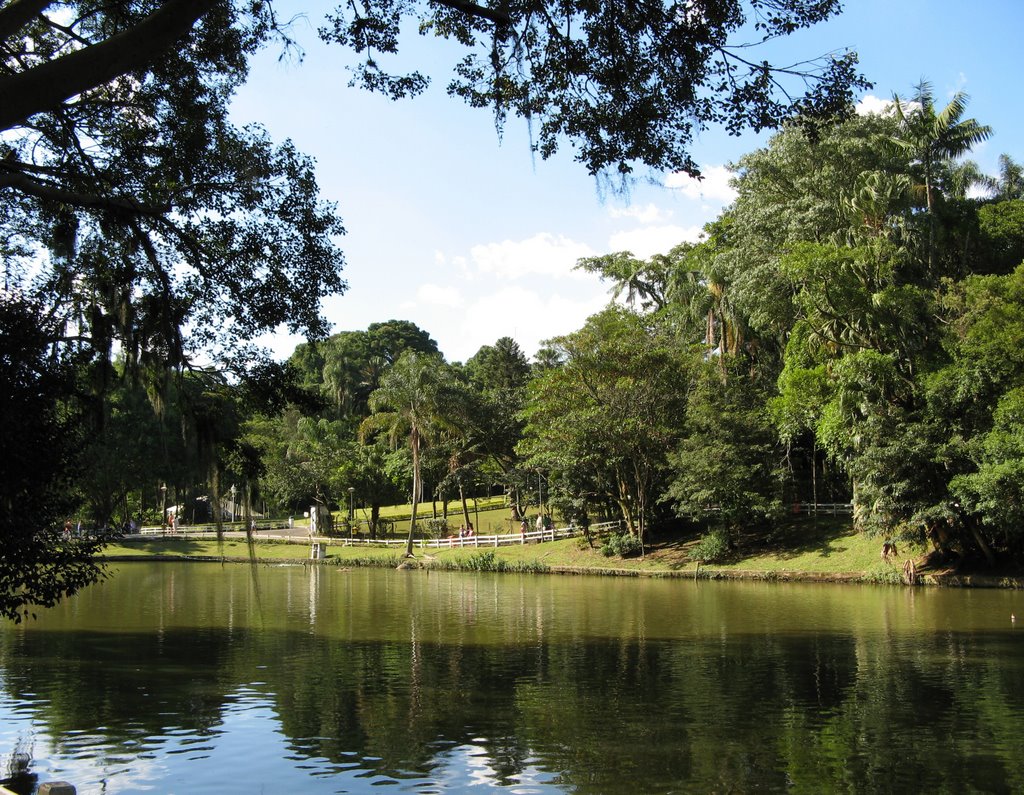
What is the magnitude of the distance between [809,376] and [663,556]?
12.8 m

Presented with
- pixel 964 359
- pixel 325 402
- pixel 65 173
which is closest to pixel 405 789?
pixel 325 402

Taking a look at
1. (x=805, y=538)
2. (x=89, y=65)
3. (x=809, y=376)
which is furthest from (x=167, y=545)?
(x=89, y=65)

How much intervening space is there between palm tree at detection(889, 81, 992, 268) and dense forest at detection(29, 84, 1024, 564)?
0.09 meters

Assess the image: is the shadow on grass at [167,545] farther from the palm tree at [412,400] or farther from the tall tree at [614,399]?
the tall tree at [614,399]

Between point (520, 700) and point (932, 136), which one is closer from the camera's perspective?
point (520, 700)

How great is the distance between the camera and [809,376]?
109 ft

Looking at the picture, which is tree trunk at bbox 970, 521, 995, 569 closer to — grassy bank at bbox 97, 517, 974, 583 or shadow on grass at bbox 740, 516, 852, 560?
grassy bank at bbox 97, 517, 974, 583

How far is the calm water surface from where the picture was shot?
10.3 m

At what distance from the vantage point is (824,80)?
347 inches

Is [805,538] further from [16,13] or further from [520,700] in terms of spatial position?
[16,13]

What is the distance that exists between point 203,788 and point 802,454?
41525 millimetres

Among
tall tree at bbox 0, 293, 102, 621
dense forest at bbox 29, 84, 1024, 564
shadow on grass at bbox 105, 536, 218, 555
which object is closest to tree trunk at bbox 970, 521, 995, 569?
dense forest at bbox 29, 84, 1024, 564

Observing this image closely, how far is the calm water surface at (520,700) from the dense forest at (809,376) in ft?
12.3

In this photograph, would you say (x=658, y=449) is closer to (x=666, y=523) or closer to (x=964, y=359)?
(x=666, y=523)
